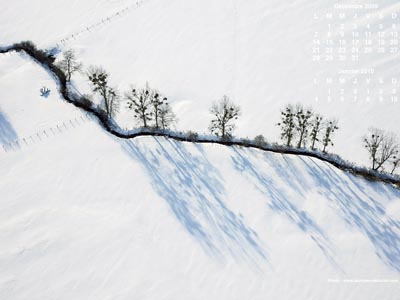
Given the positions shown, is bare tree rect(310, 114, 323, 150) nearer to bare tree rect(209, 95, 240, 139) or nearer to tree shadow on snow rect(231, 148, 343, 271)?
tree shadow on snow rect(231, 148, 343, 271)

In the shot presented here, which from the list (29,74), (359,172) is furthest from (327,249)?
(29,74)

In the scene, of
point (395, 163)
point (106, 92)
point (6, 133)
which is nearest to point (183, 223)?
point (106, 92)

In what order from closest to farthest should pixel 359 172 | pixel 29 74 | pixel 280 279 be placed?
pixel 280 279, pixel 359 172, pixel 29 74

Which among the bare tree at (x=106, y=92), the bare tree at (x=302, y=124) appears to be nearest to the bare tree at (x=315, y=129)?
the bare tree at (x=302, y=124)

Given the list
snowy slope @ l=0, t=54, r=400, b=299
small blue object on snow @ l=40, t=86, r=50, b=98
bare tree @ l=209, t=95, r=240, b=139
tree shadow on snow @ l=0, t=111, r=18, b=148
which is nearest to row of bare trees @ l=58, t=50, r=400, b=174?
bare tree @ l=209, t=95, r=240, b=139

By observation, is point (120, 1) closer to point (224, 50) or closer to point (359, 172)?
point (224, 50)

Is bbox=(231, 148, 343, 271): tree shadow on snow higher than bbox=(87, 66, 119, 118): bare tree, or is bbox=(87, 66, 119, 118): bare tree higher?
bbox=(87, 66, 119, 118): bare tree

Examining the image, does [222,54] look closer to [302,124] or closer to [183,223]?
[302,124]
